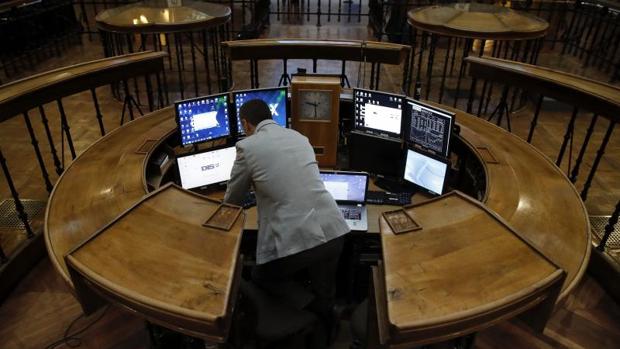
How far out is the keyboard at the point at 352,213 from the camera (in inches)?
108

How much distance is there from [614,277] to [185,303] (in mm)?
3000

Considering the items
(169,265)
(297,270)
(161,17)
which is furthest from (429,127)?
(161,17)

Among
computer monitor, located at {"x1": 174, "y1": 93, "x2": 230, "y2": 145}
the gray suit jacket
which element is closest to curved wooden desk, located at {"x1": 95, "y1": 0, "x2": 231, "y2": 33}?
computer monitor, located at {"x1": 174, "y1": 93, "x2": 230, "y2": 145}

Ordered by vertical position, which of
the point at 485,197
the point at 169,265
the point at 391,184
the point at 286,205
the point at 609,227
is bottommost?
the point at 609,227

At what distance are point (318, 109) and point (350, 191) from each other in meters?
0.67

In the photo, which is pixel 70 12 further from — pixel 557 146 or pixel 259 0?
pixel 557 146

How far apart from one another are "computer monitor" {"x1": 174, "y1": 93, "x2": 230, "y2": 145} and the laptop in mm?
875

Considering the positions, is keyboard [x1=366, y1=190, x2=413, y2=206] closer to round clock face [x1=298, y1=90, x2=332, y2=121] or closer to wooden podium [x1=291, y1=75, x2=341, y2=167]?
wooden podium [x1=291, y1=75, x2=341, y2=167]

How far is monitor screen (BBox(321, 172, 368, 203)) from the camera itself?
9.15 ft

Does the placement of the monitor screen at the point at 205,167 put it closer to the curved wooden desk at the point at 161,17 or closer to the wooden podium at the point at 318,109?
the wooden podium at the point at 318,109

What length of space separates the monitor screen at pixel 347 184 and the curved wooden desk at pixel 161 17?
9.99 feet

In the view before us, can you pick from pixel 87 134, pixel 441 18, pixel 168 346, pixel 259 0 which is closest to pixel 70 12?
pixel 259 0

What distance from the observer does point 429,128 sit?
2902 millimetres

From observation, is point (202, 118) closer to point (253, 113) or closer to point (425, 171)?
point (253, 113)
